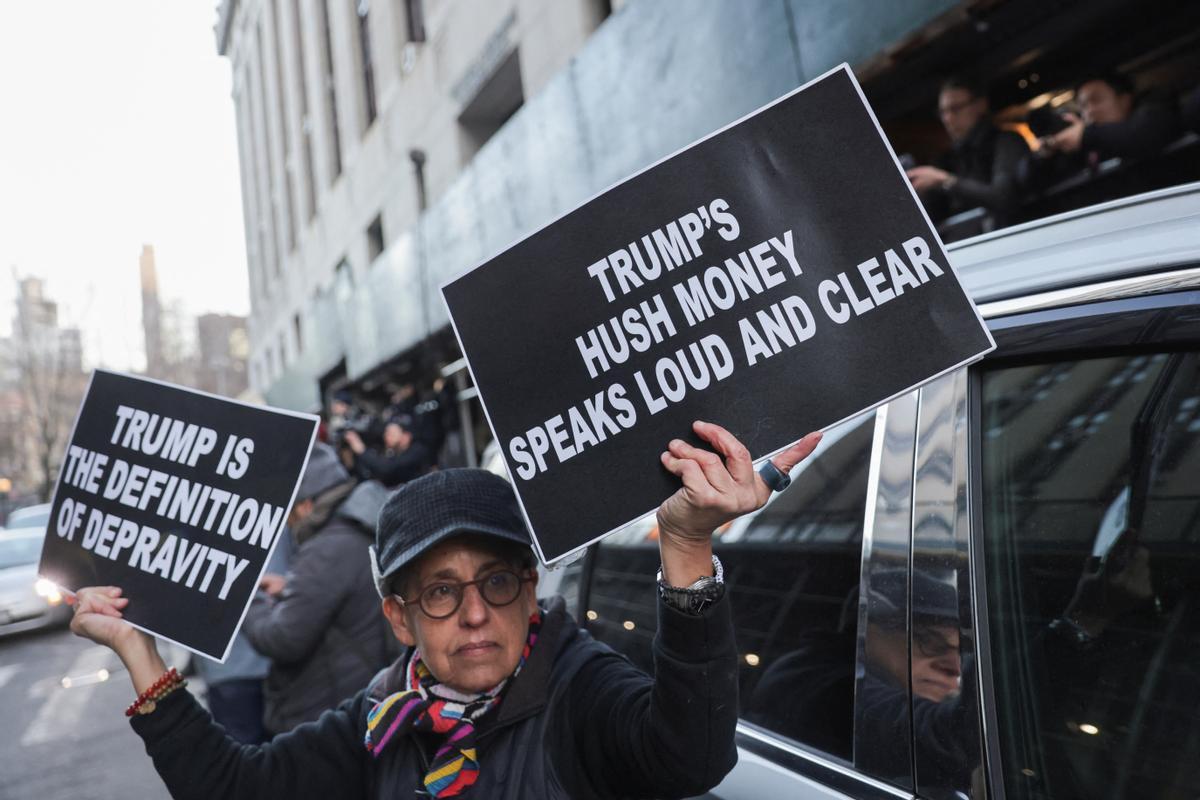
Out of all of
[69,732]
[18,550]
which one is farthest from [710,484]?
[18,550]

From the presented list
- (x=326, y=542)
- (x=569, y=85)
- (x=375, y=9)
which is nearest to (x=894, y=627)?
(x=326, y=542)

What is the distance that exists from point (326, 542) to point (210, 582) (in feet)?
4.75

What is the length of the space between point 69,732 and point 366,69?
12891mm

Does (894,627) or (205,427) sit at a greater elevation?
(205,427)

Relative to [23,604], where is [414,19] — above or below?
above

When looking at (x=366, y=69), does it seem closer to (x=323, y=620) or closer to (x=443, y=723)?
(x=323, y=620)

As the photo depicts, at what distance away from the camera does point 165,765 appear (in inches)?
64.4

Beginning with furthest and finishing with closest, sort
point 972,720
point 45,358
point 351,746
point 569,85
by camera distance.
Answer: point 45,358
point 569,85
point 351,746
point 972,720

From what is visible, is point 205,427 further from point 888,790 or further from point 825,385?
point 888,790

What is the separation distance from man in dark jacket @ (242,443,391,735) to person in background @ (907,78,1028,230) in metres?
2.87

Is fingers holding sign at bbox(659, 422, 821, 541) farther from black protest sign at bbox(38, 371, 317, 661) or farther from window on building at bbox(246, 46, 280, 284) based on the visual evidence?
window on building at bbox(246, 46, 280, 284)

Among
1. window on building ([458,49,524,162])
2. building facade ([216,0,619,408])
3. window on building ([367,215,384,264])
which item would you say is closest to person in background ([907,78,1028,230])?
building facade ([216,0,619,408])

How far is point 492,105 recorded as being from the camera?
39.9ft

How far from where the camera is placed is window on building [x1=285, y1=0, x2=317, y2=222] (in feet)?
71.6
